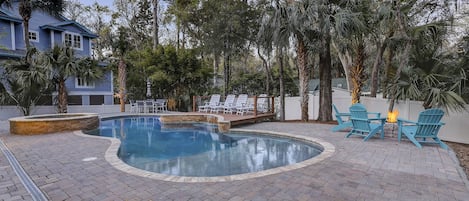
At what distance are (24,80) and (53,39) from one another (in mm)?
8267

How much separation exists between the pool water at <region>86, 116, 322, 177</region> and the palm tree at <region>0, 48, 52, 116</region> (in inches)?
130

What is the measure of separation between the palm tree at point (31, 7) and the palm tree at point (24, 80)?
1.88 meters

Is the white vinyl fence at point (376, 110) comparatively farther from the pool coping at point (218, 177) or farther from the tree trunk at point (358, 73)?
the pool coping at point (218, 177)

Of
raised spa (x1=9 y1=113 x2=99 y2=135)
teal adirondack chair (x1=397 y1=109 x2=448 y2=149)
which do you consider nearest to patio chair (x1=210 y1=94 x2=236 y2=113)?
raised spa (x1=9 y1=113 x2=99 y2=135)

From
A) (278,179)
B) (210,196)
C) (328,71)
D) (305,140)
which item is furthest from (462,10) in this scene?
(210,196)

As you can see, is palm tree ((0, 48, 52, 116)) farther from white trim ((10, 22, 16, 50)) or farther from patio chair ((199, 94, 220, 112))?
patio chair ((199, 94, 220, 112))

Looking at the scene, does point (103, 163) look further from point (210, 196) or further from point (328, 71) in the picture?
point (328, 71)

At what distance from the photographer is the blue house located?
13740 mm

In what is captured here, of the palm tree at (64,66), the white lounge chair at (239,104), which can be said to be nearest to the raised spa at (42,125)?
the palm tree at (64,66)

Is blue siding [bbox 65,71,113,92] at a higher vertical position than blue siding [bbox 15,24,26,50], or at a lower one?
lower

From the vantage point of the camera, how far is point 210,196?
2.88 metres

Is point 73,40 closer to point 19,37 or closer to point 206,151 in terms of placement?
point 19,37

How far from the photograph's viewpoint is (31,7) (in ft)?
36.1

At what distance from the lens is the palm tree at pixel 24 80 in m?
9.27
